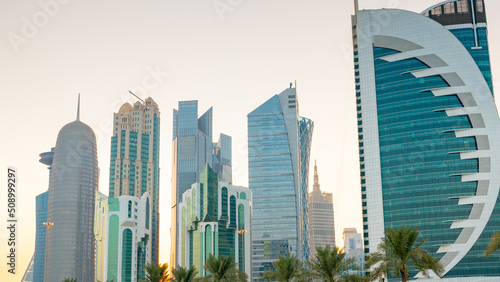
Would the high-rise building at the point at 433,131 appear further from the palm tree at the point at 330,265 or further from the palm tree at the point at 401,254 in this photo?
the palm tree at the point at 401,254

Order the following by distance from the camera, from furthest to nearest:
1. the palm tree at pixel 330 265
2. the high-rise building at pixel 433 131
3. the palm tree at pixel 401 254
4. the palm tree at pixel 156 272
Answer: the high-rise building at pixel 433 131, the palm tree at pixel 156 272, the palm tree at pixel 330 265, the palm tree at pixel 401 254

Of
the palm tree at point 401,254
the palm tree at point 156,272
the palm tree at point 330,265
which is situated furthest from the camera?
the palm tree at point 156,272

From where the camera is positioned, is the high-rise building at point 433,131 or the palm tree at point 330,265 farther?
the high-rise building at point 433,131

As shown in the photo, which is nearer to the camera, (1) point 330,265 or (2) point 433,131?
(1) point 330,265

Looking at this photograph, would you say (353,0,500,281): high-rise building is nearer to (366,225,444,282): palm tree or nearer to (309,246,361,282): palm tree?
(309,246,361,282): palm tree

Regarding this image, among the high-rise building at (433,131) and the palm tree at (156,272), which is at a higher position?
the high-rise building at (433,131)

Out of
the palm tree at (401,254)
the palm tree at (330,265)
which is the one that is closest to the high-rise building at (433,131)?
the palm tree at (330,265)

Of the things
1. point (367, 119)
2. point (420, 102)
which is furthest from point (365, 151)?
point (420, 102)

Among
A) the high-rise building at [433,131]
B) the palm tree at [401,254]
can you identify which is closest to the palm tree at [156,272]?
the palm tree at [401,254]

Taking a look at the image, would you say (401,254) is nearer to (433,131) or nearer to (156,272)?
(156,272)

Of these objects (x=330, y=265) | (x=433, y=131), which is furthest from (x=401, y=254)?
(x=433, y=131)

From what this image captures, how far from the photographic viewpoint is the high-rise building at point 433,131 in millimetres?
152500

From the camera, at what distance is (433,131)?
160 metres

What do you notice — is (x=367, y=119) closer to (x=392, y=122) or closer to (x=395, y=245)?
(x=392, y=122)
